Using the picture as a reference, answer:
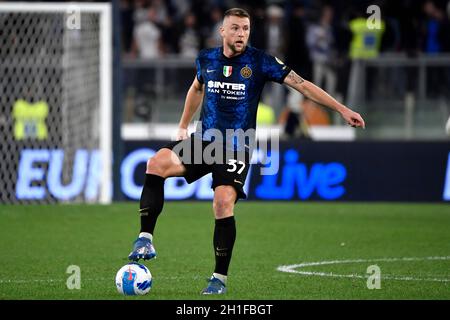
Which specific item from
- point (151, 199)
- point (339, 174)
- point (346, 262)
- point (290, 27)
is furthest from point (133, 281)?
point (290, 27)

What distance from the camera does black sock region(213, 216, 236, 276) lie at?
27.0 ft

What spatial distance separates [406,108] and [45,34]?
631 centimetres

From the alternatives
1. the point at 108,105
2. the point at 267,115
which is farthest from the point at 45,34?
the point at 267,115

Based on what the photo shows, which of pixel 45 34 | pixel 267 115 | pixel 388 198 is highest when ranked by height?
pixel 45 34

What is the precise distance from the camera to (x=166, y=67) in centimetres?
1970

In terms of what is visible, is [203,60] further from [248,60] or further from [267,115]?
[267,115]

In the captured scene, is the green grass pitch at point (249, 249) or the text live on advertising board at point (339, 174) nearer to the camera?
the green grass pitch at point (249, 249)

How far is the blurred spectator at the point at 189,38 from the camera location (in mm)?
21859

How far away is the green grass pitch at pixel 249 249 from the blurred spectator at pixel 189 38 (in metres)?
5.22

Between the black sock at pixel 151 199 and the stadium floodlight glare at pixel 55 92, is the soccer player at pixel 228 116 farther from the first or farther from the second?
the stadium floodlight glare at pixel 55 92
